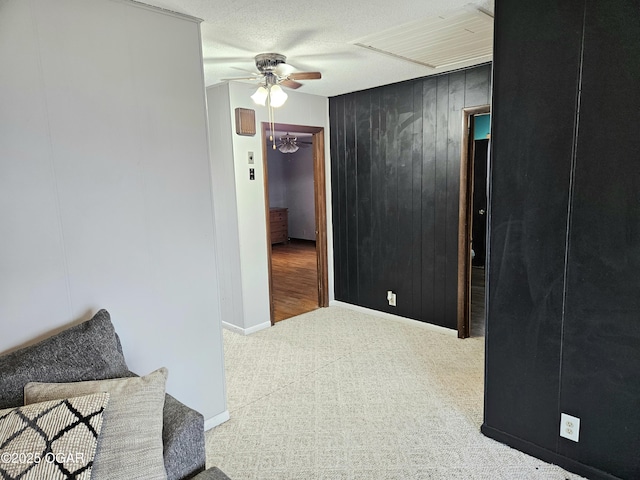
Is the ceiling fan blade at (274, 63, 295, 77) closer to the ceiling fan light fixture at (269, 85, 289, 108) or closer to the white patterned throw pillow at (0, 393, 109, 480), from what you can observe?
the ceiling fan light fixture at (269, 85, 289, 108)

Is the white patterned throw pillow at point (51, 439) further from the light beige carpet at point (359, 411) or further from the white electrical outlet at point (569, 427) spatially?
the white electrical outlet at point (569, 427)

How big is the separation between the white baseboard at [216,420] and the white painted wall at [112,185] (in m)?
0.01

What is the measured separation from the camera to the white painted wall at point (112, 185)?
1.71 m

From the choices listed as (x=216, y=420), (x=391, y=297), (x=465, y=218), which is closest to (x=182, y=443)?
(x=216, y=420)

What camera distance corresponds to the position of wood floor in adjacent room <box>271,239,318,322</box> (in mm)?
4762

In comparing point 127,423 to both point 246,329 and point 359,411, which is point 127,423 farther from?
point 246,329

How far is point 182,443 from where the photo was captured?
144cm

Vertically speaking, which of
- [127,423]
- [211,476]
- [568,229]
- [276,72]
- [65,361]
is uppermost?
[276,72]

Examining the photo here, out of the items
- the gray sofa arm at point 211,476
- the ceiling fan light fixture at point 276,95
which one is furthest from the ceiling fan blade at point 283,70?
the gray sofa arm at point 211,476

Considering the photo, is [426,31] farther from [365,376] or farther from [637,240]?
[365,376]

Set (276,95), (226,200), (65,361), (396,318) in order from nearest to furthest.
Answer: (65,361) < (276,95) < (226,200) < (396,318)

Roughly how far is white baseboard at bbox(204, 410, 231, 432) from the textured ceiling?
2.35m

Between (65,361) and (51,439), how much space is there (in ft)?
1.36

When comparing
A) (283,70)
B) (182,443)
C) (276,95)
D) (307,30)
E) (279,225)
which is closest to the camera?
(182,443)
